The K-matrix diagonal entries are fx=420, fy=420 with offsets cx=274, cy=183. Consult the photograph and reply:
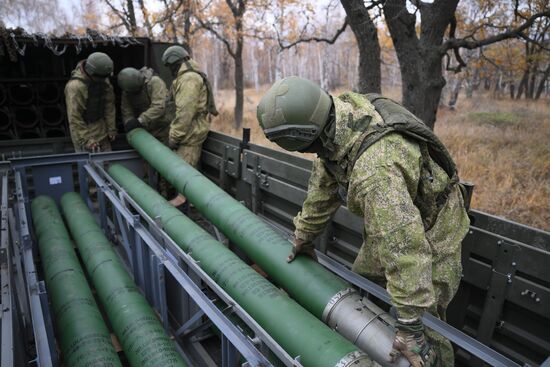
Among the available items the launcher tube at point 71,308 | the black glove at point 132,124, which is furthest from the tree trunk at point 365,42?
the launcher tube at point 71,308

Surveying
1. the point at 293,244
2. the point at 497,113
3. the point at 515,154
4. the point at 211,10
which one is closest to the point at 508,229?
the point at 293,244

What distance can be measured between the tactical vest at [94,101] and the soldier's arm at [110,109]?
0.17ft

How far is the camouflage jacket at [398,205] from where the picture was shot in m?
1.84

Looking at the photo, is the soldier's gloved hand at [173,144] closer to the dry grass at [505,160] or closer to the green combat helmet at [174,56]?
the green combat helmet at [174,56]

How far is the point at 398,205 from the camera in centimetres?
184

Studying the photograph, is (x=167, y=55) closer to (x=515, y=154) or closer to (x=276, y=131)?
(x=276, y=131)

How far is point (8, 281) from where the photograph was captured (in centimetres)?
221

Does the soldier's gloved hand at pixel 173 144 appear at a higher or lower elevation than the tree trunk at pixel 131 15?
lower

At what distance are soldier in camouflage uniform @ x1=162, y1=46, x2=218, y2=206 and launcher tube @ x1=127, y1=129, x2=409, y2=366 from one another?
4.06 feet

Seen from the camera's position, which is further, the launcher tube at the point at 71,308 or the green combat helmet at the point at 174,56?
the green combat helmet at the point at 174,56

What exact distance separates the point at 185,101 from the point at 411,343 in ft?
12.3

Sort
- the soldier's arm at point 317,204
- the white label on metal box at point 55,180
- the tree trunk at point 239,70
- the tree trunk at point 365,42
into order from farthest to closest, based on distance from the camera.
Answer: the tree trunk at point 239,70 < the tree trunk at point 365,42 < the white label on metal box at point 55,180 < the soldier's arm at point 317,204

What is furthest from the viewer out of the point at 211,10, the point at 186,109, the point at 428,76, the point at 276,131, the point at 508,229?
the point at 211,10

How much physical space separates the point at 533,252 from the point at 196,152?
3.82 m
